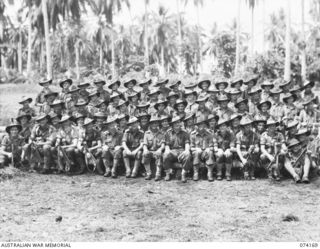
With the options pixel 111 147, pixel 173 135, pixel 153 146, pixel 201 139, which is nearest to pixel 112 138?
pixel 111 147

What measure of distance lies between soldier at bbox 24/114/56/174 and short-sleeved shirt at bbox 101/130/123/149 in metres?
1.04

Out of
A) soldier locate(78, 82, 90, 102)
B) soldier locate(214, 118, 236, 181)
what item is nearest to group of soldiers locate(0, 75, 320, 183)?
soldier locate(214, 118, 236, 181)

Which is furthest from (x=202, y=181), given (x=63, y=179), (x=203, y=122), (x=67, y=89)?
(x=67, y=89)

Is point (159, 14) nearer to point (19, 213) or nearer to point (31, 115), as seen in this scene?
point (31, 115)

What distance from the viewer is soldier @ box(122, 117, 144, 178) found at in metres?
8.61

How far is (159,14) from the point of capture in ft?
155

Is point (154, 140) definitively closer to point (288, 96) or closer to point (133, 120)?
point (133, 120)

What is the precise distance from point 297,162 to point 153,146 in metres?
2.71

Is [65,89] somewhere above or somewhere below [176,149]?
above

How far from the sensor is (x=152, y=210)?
6.75 m

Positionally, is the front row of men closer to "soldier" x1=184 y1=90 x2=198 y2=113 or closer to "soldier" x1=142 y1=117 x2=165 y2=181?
"soldier" x1=142 y1=117 x2=165 y2=181

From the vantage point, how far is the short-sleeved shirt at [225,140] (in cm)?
845

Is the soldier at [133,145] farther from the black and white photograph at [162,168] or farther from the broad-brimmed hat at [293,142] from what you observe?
the broad-brimmed hat at [293,142]

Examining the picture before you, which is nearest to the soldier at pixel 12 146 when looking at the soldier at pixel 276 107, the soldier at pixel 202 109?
the soldier at pixel 202 109
